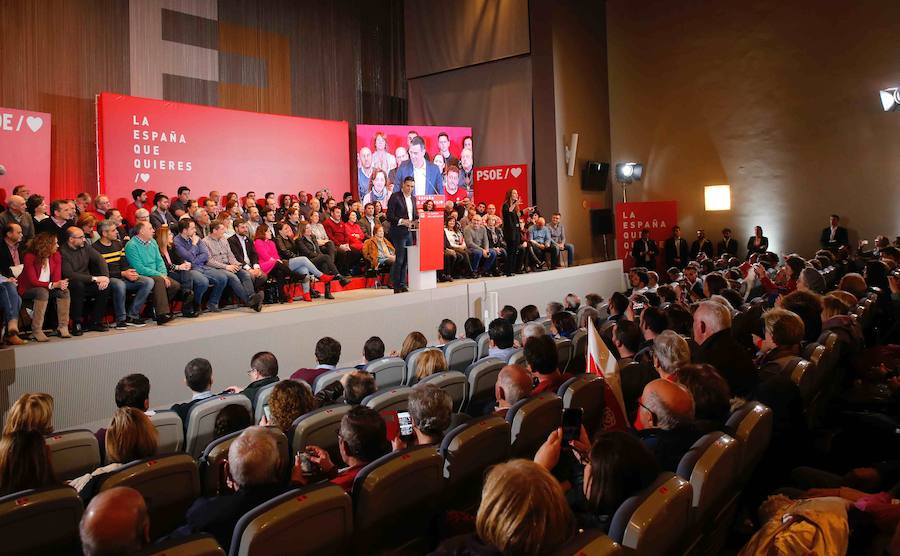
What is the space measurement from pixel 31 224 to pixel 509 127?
27.7 feet

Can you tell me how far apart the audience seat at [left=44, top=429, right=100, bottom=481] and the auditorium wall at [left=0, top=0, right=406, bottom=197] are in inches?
256

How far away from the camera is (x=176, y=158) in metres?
9.05

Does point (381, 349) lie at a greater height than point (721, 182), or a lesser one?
lesser

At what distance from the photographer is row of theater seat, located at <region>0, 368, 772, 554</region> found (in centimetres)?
164

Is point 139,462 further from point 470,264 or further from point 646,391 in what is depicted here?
point 470,264

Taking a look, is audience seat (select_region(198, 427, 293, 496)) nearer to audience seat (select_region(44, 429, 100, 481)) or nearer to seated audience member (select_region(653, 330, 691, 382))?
audience seat (select_region(44, 429, 100, 481))

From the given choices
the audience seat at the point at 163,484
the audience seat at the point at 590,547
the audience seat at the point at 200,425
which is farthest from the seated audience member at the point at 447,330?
the audience seat at the point at 590,547

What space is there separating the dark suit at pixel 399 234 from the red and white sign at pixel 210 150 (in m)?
3.54

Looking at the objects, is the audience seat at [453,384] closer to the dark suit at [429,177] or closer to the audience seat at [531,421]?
the audience seat at [531,421]

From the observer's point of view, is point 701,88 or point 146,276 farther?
point 701,88

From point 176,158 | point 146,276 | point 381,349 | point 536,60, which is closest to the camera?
point 381,349

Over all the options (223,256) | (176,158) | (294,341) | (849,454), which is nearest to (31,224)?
(223,256)

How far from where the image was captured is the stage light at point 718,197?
1282 cm

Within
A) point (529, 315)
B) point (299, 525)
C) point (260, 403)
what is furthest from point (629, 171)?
point (299, 525)
